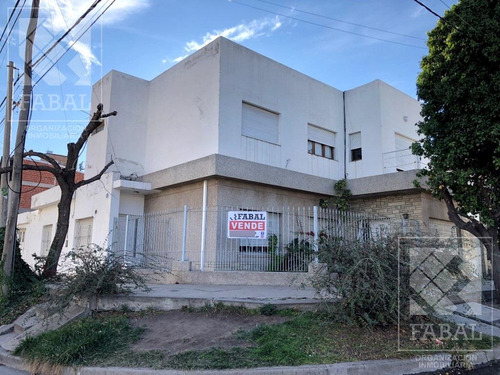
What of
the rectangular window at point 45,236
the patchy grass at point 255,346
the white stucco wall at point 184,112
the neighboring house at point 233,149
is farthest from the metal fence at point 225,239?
the rectangular window at point 45,236

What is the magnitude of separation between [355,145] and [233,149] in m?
6.30

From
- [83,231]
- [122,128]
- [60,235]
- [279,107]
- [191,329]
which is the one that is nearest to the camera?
[191,329]

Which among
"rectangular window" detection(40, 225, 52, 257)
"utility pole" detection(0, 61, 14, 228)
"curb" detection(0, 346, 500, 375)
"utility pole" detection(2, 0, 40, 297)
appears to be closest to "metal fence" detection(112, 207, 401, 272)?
"utility pole" detection(2, 0, 40, 297)

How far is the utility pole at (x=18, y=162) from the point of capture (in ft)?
28.7

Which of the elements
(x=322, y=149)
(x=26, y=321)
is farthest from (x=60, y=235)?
(x=322, y=149)

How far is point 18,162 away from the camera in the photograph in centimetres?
924

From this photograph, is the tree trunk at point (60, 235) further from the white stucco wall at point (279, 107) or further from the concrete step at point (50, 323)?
the white stucco wall at point (279, 107)

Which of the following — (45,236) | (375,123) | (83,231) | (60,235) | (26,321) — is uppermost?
(375,123)

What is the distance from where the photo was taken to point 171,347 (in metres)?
5.27

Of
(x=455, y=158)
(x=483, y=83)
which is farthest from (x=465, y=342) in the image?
(x=483, y=83)

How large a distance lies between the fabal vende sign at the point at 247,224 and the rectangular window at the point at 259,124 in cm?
376

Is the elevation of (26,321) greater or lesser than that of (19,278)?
lesser

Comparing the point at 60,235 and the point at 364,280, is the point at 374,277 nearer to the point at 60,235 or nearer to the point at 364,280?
the point at 364,280

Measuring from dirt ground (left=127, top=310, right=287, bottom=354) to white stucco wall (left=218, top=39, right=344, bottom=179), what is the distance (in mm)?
6818
